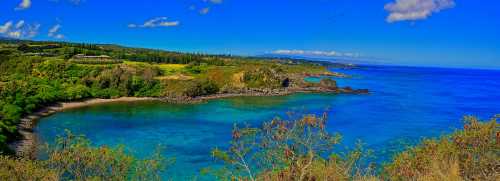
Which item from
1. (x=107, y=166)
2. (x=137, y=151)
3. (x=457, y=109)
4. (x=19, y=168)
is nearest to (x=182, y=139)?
(x=137, y=151)

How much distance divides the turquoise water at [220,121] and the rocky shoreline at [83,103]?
85.7 inches

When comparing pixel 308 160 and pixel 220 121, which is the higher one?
pixel 308 160

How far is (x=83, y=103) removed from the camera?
279 ft

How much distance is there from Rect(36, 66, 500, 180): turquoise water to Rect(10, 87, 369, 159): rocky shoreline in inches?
85.7

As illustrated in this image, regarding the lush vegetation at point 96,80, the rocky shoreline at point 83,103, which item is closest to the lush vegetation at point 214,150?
the lush vegetation at point 96,80

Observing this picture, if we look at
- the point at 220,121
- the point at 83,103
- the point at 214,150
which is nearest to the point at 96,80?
the point at 83,103

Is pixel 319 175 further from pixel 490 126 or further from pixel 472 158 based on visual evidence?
pixel 490 126

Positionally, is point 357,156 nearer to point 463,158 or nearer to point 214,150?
point 463,158

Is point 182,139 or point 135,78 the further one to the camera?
point 135,78

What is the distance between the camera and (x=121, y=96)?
95.3 meters

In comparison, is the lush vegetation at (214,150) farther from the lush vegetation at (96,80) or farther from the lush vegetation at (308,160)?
the lush vegetation at (96,80)

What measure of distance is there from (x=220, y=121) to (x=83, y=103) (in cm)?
3519

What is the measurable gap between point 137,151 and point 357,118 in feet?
144

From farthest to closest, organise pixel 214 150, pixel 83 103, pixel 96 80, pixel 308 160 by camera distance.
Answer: pixel 96 80
pixel 83 103
pixel 214 150
pixel 308 160
